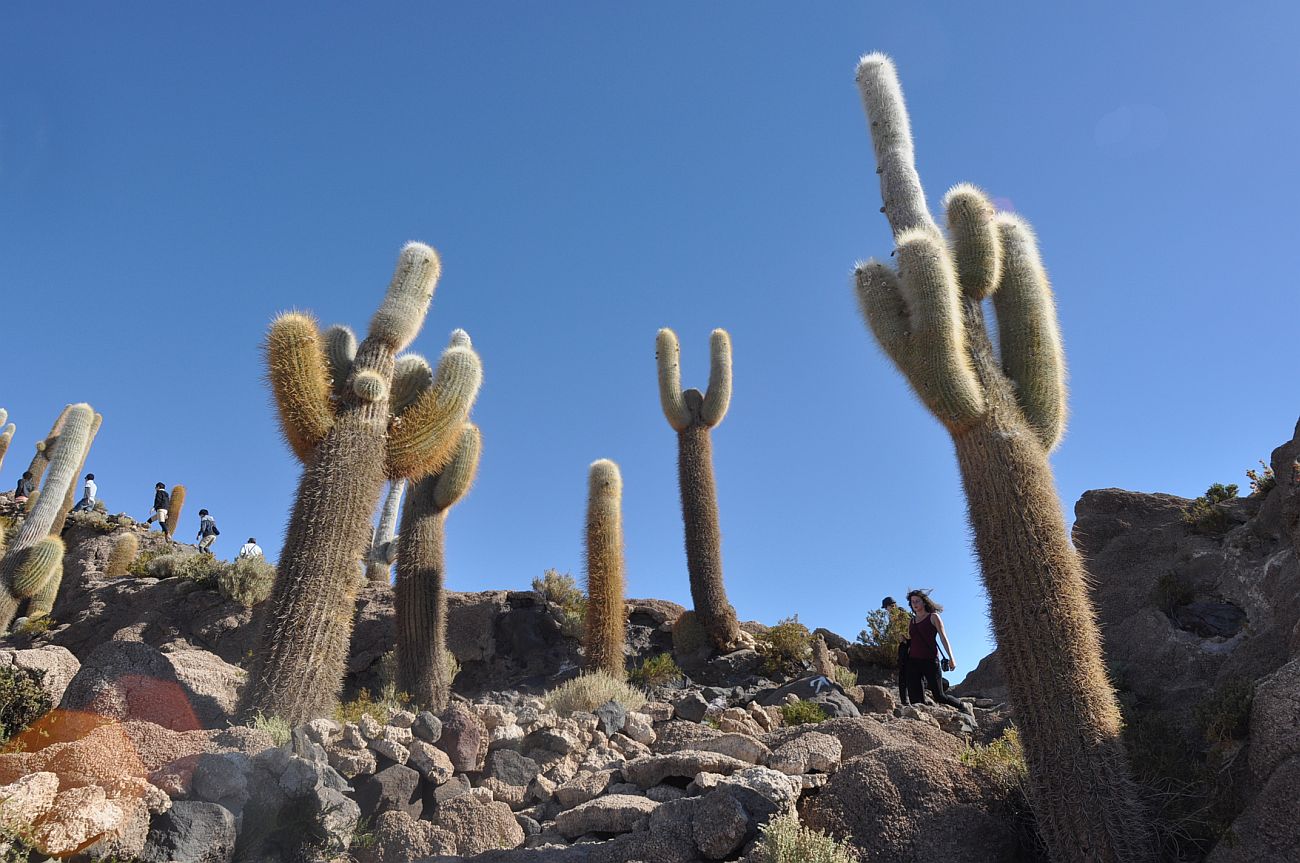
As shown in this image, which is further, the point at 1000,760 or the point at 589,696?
the point at 589,696

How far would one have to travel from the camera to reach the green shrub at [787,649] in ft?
43.7

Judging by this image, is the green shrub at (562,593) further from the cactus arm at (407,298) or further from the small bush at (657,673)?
the cactus arm at (407,298)

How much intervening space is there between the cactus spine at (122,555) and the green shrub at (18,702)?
1417cm

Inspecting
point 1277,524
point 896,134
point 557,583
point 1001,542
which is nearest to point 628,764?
point 1001,542

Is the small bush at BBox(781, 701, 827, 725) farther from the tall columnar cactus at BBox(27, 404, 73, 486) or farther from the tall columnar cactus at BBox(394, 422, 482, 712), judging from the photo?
the tall columnar cactus at BBox(27, 404, 73, 486)

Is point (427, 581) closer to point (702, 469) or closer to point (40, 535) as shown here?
point (702, 469)

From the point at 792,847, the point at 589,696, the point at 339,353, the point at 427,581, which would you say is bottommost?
the point at 792,847

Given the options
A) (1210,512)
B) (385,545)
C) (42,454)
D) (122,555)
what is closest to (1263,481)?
(1210,512)

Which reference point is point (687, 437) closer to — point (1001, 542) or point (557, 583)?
point (557, 583)

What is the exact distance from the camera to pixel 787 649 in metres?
13.5

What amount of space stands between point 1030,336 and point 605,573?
7.59 metres

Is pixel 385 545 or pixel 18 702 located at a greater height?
pixel 385 545

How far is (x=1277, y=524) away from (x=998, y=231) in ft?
14.5

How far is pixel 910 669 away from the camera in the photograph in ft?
30.6
